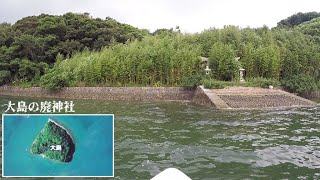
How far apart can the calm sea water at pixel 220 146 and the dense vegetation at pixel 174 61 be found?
1138 cm

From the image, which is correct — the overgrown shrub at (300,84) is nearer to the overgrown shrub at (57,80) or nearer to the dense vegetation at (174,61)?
the dense vegetation at (174,61)

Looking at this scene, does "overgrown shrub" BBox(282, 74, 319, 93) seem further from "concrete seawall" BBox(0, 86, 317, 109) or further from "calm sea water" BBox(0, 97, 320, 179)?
"calm sea water" BBox(0, 97, 320, 179)

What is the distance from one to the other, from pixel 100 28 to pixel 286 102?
26554mm

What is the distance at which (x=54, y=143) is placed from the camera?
3.05 metres

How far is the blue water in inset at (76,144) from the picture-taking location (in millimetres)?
2938

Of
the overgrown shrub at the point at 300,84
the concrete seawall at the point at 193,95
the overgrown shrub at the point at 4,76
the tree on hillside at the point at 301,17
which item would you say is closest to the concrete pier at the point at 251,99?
the concrete seawall at the point at 193,95

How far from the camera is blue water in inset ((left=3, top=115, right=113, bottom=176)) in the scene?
2938 millimetres

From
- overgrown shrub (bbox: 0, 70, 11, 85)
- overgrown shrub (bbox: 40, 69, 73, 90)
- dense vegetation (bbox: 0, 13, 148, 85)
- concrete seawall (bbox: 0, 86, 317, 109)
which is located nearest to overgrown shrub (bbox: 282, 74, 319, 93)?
concrete seawall (bbox: 0, 86, 317, 109)

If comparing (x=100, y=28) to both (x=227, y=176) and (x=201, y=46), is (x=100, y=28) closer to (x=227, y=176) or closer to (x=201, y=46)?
(x=201, y=46)

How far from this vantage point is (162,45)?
105ft

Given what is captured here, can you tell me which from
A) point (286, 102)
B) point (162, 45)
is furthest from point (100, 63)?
point (286, 102)

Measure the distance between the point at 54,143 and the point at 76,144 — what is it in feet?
0.64

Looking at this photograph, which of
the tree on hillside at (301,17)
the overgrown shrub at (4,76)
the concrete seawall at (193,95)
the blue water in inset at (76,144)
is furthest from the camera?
the tree on hillside at (301,17)

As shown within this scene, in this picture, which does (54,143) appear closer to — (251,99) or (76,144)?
(76,144)
